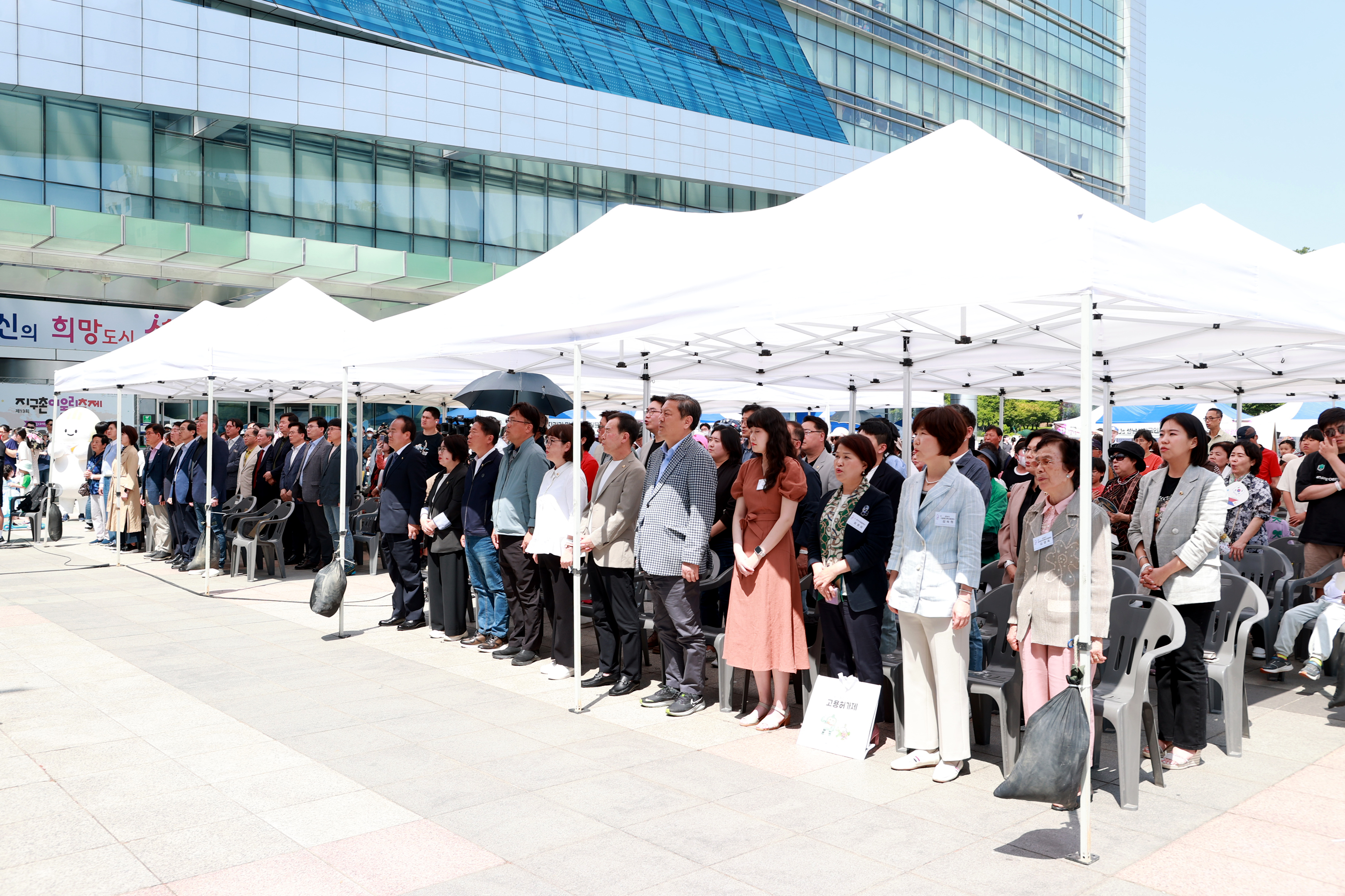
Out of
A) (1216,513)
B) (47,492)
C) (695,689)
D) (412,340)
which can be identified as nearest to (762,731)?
(695,689)

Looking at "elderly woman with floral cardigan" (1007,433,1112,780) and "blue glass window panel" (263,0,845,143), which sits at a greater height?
"blue glass window panel" (263,0,845,143)

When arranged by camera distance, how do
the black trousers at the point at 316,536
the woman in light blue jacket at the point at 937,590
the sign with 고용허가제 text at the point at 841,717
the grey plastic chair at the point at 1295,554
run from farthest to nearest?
the black trousers at the point at 316,536, the grey plastic chair at the point at 1295,554, the sign with 고용허가제 text at the point at 841,717, the woman in light blue jacket at the point at 937,590

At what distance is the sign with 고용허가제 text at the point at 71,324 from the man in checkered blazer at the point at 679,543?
20.4m

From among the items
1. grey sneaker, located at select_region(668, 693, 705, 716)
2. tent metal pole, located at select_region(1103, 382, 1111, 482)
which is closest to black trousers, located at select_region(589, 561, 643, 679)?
grey sneaker, located at select_region(668, 693, 705, 716)

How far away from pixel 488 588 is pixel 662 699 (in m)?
2.29

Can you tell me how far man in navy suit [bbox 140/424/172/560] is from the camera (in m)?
13.4

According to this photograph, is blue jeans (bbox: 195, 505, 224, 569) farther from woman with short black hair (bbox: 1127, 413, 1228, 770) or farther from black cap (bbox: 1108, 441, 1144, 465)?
woman with short black hair (bbox: 1127, 413, 1228, 770)

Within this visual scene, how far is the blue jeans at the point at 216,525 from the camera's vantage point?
40.7 ft

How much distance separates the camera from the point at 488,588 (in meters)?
8.06

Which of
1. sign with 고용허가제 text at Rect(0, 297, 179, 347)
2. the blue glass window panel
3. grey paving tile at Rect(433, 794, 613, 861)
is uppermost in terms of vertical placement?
the blue glass window panel

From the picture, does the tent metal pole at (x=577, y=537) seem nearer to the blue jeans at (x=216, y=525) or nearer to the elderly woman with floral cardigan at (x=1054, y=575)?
the elderly woman with floral cardigan at (x=1054, y=575)

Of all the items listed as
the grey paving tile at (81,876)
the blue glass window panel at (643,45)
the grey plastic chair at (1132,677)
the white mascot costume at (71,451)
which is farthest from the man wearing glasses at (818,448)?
the blue glass window panel at (643,45)

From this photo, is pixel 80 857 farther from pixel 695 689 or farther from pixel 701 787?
pixel 695 689

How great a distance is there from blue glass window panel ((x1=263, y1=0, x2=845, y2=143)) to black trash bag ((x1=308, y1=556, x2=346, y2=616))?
2442 centimetres
